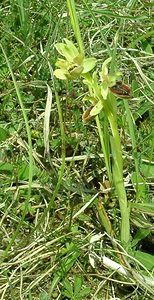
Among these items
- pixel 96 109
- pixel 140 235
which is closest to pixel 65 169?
pixel 140 235

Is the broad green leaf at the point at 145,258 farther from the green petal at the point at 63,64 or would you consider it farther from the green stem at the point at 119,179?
the green petal at the point at 63,64

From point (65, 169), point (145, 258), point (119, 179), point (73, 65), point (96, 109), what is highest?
point (73, 65)

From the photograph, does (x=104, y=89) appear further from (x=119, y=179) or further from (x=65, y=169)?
(x=65, y=169)

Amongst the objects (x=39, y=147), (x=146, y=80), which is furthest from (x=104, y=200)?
(x=146, y=80)

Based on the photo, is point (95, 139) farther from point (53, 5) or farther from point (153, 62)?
point (53, 5)

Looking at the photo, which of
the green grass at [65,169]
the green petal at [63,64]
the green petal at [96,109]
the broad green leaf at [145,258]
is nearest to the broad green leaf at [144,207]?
the green grass at [65,169]

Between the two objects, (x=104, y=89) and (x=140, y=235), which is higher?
(x=104, y=89)

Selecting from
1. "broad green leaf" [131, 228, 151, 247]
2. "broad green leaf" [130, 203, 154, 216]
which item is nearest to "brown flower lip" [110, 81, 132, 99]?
"broad green leaf" [130, 203, 154, 216]

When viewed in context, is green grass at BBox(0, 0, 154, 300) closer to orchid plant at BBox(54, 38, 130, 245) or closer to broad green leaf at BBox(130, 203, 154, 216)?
broad green leaf at BBox(130, 203, 154, 216)
